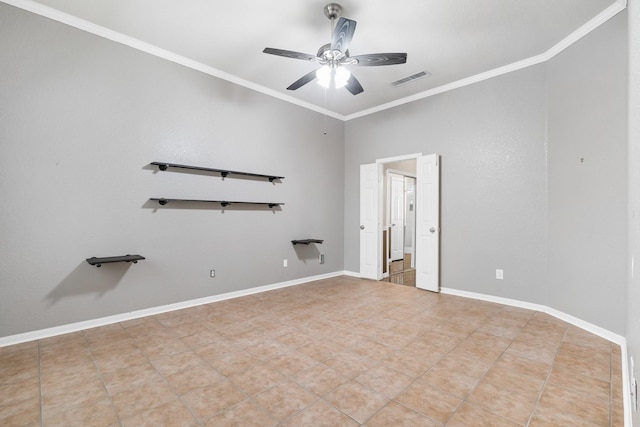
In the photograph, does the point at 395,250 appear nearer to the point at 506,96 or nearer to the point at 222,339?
the point at 506,96

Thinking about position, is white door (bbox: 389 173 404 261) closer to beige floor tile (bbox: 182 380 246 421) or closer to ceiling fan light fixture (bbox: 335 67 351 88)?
ceiling fan light fixture (bbox: 335 67 351 88)

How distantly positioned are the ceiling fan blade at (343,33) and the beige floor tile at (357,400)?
2776mm

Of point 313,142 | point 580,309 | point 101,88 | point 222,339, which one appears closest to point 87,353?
point 222,339

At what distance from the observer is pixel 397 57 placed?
2660 mm

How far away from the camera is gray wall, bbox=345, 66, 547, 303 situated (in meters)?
3.66

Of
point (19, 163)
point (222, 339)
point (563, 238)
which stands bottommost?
point (222, 339)

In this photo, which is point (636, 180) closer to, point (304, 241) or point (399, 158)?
point (399, 158)

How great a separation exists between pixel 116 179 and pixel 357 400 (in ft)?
10.7

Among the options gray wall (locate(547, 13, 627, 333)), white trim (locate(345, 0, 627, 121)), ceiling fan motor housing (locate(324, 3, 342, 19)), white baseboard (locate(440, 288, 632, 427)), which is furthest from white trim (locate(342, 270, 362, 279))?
ceiling fan motor housing (locate(324, 3, 342, 19))

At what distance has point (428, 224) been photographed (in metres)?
4.59

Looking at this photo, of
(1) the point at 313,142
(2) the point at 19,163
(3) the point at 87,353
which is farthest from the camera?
(1) the point at 313,142

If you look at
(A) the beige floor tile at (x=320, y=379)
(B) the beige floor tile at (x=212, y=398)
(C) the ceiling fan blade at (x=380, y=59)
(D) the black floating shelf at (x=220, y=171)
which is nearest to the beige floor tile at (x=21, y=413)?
(B) the beige floor tile at (x=212, y=398)

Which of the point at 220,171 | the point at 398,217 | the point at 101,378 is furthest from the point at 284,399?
the point at 398,217

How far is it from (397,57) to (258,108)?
2528 millimetres
